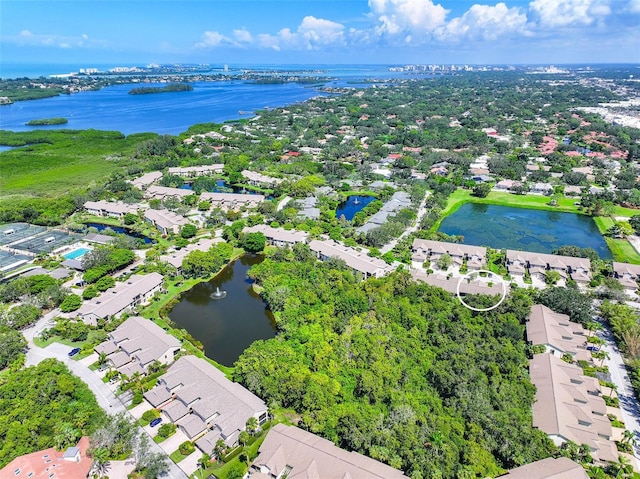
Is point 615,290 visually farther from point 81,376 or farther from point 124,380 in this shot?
point 81,376

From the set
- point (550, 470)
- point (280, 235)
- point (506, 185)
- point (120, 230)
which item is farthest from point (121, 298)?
point (506, 185)

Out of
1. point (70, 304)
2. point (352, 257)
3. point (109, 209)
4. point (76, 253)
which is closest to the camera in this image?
point (70, 304)

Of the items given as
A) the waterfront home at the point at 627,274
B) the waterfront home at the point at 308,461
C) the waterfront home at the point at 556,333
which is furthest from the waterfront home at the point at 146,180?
the waterfront home at the point at 627,274

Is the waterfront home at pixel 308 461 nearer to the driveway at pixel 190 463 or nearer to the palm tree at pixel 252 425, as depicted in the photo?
the palm tree at pixel 252 425

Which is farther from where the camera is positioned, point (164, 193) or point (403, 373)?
point (164, 193)

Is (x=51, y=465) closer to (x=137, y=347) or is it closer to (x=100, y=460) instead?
(x=100, y=460)

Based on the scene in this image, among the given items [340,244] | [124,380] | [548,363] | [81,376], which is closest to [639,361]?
[548,363]
